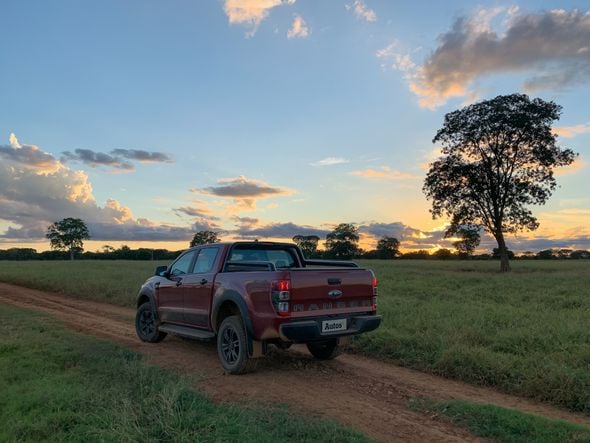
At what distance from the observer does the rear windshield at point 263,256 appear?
7.58 metres

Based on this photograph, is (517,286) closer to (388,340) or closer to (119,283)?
(388,340)

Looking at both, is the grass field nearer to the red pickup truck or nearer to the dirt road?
the dirt road

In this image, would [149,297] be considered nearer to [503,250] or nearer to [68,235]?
[503,250]

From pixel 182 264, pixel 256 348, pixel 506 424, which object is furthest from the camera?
pixel 182 264

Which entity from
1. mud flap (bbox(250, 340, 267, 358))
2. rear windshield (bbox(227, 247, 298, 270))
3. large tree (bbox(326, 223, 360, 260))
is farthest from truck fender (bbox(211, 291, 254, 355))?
large tree (bbox(326, 223, 360, 260))

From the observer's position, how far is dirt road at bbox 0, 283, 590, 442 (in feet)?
16.3

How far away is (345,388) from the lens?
20.7ft

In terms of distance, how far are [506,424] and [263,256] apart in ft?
14.6

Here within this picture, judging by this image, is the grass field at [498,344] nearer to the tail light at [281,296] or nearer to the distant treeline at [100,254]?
the tail light at [281,296]

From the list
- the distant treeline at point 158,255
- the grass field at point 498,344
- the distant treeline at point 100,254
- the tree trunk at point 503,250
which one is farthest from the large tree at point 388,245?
the grass field at point 498,344

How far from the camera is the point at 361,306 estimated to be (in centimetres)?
707

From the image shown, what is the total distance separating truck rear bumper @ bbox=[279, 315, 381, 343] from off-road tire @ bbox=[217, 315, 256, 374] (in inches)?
30.0

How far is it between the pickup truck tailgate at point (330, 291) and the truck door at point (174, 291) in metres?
2.84

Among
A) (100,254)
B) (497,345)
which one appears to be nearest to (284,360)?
(497,345)
